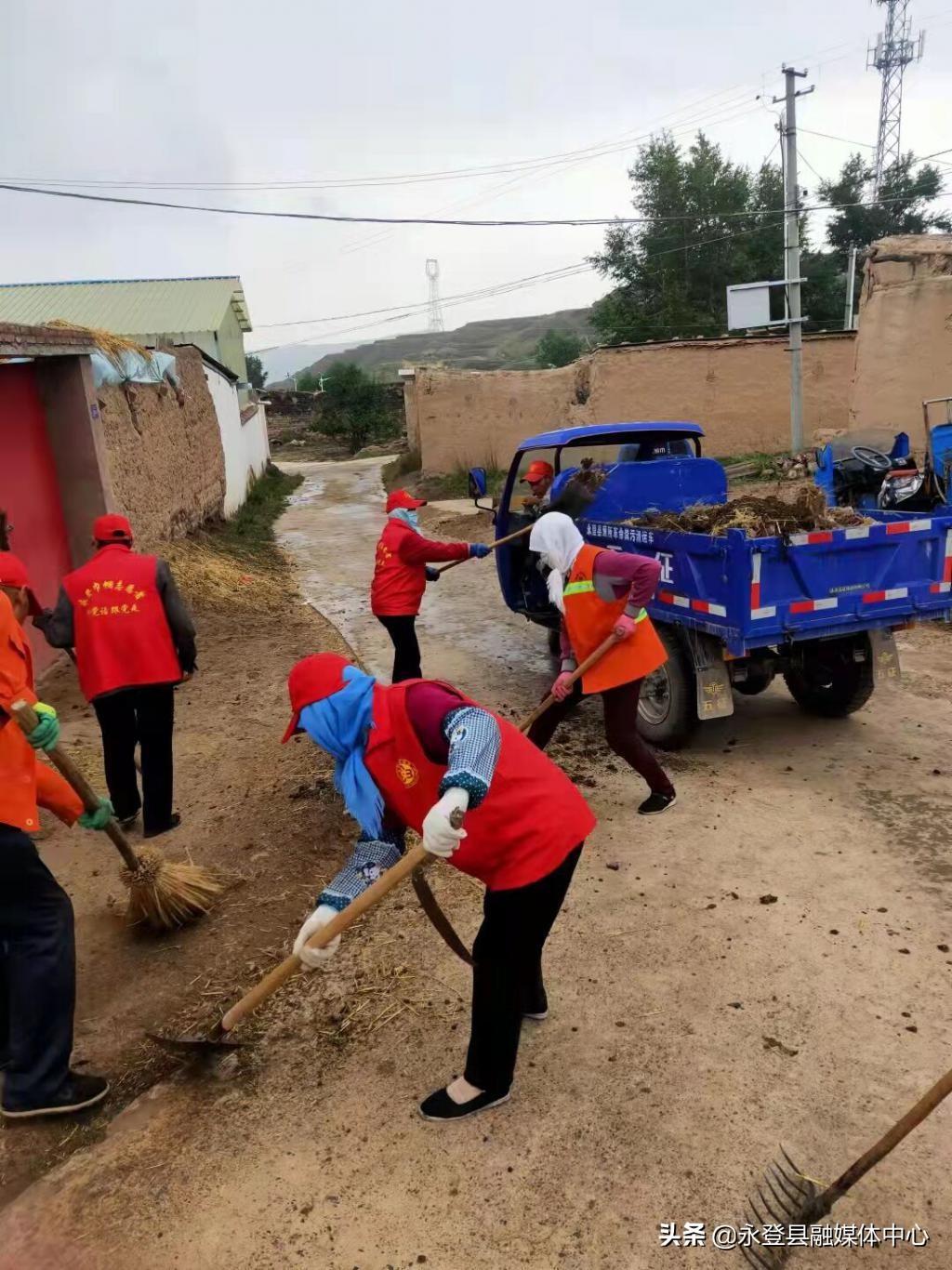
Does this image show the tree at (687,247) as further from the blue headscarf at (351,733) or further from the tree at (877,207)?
the blue headscarf at (351,733)

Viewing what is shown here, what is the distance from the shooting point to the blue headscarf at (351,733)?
229 centimetres

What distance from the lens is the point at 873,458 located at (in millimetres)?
9148

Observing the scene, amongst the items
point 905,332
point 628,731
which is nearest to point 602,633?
point 628,731

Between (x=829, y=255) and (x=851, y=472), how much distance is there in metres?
38.0

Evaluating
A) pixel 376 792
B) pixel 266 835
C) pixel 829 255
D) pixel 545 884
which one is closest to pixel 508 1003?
pixel 545 884

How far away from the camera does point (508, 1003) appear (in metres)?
2.52

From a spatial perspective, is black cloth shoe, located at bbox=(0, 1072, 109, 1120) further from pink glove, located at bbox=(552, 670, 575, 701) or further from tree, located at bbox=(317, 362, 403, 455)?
tree, located at bbox=(317, 362, 403, 455)

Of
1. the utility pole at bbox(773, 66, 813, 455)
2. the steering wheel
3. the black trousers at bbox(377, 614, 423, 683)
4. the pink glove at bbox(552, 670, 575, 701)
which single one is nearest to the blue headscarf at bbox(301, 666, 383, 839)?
the pink glove at bbox(552, 670, 575, 701)

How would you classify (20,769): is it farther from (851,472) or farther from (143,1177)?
(851,472)

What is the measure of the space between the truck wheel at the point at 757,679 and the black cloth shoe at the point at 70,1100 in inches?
160

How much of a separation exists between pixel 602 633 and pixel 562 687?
35 centimetres

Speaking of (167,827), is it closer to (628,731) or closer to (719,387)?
(628,731)

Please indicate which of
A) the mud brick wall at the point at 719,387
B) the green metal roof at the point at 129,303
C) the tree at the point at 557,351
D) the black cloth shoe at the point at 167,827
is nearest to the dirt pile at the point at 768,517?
the black cloth shoe at the point at 167,827

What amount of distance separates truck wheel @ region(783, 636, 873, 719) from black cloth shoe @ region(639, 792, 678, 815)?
Result: 4.94 feet
